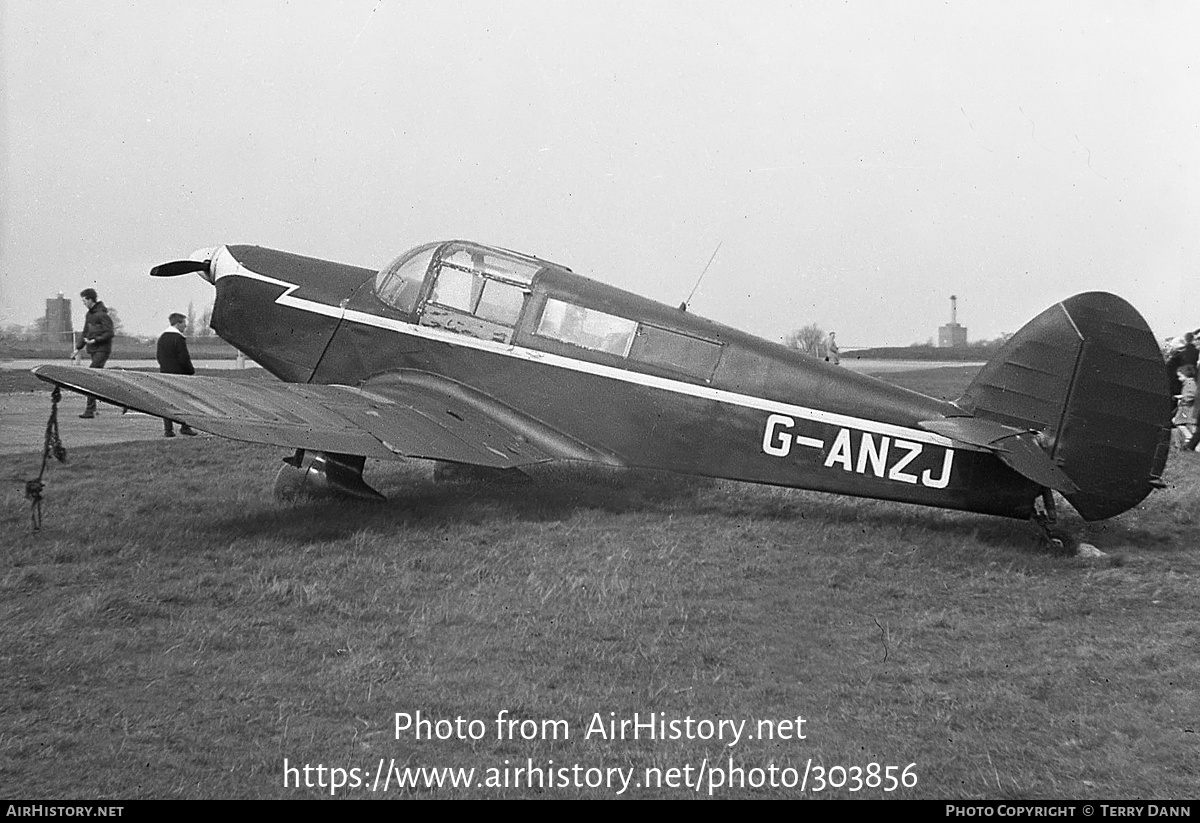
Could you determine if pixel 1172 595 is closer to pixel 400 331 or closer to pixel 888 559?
pixel 888 559

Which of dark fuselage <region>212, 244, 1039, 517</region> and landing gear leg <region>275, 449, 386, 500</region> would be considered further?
landing gear leg <region>275, 449, 386, 500</region>

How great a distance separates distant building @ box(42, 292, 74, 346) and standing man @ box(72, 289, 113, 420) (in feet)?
0.70

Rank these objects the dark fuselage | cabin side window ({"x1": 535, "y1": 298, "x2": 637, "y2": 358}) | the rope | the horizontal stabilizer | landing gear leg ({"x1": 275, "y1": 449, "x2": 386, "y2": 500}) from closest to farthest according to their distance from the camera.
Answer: the rope < the horizontal stabilizer < the dark fuselage < landing gear leg ({"x1": 275, "y1": 449, "x2": 386, "y2": 500}) < cabin side window ({"x1": 535, "y1": 298, "x2": 637, "y2": 358})

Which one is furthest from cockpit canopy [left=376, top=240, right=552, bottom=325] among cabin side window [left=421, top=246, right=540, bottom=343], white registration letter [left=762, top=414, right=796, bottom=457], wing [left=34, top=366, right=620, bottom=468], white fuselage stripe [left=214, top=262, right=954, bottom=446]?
white registration letter [left=762, top=414, right=796, bottom=457]

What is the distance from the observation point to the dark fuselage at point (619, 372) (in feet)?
20.9

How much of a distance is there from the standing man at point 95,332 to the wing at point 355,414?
4823mm

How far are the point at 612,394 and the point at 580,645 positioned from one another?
3296 millimetres

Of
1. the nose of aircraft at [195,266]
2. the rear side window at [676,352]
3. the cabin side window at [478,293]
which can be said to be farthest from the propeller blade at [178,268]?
the rear side window at [676,352]

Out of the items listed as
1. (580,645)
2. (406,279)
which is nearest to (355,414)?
(406,279)

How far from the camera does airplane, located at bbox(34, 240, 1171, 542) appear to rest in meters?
5.88

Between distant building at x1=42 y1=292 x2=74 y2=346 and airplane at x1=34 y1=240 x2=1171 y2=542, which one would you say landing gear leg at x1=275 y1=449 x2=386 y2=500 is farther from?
distant building at x1=42 y1=292 x2=74 y2=346

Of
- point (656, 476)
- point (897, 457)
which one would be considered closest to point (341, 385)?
point (656, 476)

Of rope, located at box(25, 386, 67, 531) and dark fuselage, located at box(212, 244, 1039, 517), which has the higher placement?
dark fuselage, located at box(212, 244, 1039, 517)

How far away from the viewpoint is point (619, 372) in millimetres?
7168
